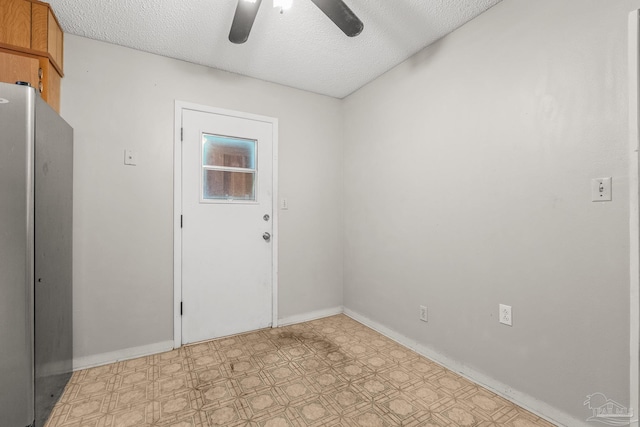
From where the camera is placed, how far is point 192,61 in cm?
244

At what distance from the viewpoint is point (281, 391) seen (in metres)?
1.79

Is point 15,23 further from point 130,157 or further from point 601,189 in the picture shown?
point 601,189

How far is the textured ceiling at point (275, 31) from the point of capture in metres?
1.81

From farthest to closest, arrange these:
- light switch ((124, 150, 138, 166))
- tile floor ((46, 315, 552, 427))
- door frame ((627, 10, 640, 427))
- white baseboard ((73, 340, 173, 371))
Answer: light switch ((124, 150, 138, 166))
white baseboard ((73, 340, 173, 371))
tile floor ((46, 315, 552, 427))
door frame ((627, 10, 640, 427))

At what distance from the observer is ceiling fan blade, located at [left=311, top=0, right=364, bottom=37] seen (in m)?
1.41

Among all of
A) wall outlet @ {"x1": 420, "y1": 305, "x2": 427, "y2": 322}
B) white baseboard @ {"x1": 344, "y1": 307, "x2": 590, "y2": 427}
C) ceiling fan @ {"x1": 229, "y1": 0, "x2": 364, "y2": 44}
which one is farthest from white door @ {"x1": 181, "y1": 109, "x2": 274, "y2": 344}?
wall outlet @ {"x1": 420, "y1": 305, "x2": 427, "y2": 322}

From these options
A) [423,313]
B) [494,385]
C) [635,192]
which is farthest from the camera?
[423,313]

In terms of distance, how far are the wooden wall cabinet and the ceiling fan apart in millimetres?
1178

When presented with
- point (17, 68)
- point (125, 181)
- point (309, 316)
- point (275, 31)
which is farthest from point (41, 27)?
point (309, 316)

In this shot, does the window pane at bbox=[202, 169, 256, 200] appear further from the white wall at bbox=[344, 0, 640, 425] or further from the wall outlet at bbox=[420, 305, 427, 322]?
the wall outlet at bbox=[420, 305, 427, 322]

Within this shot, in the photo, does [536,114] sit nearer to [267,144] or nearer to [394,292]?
[394,292]

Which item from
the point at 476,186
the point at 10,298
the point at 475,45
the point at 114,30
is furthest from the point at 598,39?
the point at 10,298

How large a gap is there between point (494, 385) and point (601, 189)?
1.28 meters

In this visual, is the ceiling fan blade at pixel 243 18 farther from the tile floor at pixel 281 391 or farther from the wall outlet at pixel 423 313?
the wall outlet at pixel 423 313
